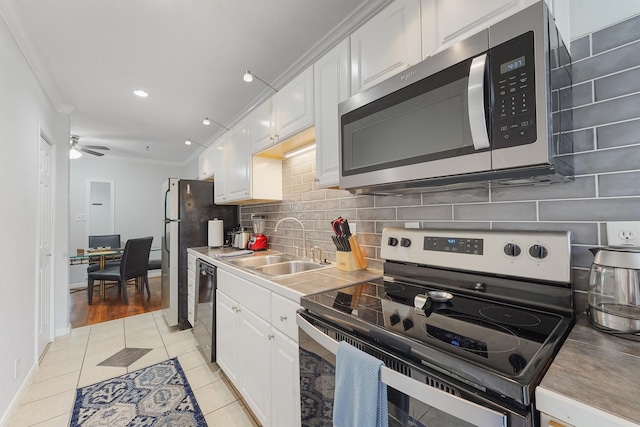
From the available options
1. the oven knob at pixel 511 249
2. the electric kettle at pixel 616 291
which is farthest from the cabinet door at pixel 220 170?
the electric kettle at pixel 616 291

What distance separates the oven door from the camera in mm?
551

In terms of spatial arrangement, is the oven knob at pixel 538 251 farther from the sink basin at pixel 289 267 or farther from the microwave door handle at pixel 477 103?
the sink basin at pixel 289 267

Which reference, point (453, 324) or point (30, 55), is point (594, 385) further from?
point (30, 55)

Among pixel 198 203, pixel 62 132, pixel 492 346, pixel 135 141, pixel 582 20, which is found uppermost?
pixel 135 141

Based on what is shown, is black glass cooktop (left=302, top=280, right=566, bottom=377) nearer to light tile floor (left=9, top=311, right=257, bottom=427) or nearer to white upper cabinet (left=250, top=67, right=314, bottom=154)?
white upper cabinet (left=250, top=67, right=314, bottom=154)

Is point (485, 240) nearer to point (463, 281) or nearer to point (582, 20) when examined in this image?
point (463, 281)

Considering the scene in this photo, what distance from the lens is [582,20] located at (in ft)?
3.11

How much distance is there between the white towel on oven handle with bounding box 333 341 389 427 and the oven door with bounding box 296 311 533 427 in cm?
2

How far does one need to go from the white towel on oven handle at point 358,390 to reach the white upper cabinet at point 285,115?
1313 millimetres

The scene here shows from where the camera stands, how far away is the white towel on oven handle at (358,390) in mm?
732

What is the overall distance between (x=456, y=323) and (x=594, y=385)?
0.33 meters

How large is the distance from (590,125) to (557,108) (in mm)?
166

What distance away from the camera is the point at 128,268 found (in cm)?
398

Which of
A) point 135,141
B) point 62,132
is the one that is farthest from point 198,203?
point 135,141
